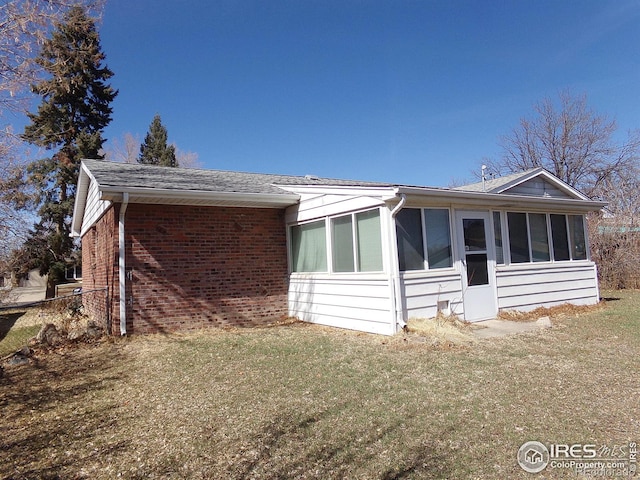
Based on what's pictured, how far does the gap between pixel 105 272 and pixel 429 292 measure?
703cm

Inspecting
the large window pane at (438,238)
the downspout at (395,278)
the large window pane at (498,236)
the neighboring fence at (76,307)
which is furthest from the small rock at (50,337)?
the large window pane at (498,236)

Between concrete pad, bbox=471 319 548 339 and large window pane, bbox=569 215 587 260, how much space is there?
3606 mm

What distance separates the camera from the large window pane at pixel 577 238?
10.7 meters

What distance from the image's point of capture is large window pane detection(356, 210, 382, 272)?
7.66 m

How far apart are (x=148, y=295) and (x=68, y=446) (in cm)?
502

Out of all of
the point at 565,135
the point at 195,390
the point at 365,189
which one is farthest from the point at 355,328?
the point at 565,135

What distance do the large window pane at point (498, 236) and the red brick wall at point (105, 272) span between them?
8015 mm

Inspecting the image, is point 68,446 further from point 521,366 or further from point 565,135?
point 565,135

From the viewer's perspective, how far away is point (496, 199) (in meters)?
8.65

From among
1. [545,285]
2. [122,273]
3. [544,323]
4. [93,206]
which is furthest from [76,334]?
[545,285]

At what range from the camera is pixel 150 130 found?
36.5m
